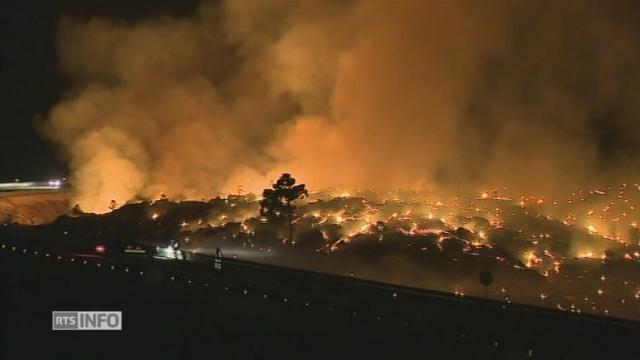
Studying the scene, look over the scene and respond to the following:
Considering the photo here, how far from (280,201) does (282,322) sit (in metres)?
20.7

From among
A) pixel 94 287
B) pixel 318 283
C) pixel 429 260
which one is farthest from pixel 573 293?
pixel 94 287

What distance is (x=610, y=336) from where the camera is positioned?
16.6 meters

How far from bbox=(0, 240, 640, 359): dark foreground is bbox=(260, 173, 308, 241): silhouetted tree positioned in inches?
611

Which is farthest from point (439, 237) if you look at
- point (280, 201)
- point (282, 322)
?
point (282, 322)

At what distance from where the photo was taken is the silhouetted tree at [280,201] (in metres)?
39.2

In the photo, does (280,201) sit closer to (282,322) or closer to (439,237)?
(439,237)

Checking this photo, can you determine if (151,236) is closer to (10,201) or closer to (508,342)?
(10,201)

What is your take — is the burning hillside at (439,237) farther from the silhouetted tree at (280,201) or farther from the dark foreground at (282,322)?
the dark foreground at (282,322)

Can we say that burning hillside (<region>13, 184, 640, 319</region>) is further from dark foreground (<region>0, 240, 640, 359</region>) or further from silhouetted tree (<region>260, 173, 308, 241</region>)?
dark foreground (<region>0, 240, 640, 359</region>)

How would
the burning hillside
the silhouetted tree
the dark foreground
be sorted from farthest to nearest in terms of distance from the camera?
the silhouetted tree
the burning hillside
the dark foreground

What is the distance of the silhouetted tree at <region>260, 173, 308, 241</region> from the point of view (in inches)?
1545

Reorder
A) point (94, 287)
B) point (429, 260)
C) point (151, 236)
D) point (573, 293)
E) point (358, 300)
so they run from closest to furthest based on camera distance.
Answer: point (358, 300)
point (94, 287)
point (573, 293)
point (429, 260)
point (151, 236)

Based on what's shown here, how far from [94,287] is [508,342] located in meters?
13.3

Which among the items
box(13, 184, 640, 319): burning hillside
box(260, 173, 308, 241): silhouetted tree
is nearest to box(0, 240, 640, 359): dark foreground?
box(13, 184, 640, 319): burning hillside
